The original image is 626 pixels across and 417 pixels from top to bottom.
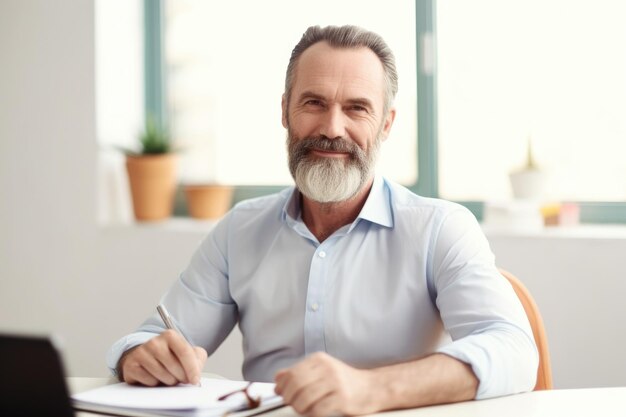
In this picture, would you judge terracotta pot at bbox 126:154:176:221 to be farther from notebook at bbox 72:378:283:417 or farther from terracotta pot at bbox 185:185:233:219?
notebook at bbox 72:378:283:417

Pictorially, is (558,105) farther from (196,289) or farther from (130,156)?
(130,156)

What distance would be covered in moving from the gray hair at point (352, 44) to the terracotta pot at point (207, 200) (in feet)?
4.71

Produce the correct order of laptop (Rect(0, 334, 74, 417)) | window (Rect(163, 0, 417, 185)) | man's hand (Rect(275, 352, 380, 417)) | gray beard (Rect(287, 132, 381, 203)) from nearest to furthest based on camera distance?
laptop (Rect(0, 334, 74, 417)), man's hand (Rect(275, 352, 380, 417)), gray beard (Rect(287, 132, 381, 203)), window (Rect(163, 0, 417, 185))

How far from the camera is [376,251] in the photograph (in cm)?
177

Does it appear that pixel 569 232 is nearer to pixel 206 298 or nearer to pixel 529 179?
pixel 529 179

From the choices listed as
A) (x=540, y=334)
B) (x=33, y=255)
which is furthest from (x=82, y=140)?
(x=540, y=334)

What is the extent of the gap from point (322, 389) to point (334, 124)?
0.74 m

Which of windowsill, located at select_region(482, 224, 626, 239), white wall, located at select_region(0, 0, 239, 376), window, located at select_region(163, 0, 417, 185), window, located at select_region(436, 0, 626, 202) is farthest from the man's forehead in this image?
white wall, located at select_region(0, 0, 239, 376)

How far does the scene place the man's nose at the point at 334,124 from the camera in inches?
69.6

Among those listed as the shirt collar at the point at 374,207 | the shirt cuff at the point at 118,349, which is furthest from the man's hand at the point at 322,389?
the shirt collar at the point at 374,207

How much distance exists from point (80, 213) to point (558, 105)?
1.97 meters

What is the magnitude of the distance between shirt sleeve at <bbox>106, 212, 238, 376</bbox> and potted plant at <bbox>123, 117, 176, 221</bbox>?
1.44 m

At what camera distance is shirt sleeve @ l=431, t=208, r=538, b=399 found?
4.47ft

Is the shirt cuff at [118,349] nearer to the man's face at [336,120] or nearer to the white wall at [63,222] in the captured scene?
the man's face at [336,120]
